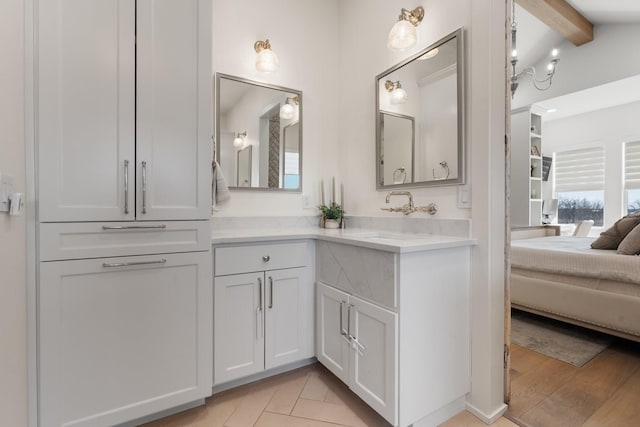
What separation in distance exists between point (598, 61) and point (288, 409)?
5.22 meters

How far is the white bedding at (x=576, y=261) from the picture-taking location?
216cm

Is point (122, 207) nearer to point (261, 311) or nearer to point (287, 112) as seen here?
point (261, 311)

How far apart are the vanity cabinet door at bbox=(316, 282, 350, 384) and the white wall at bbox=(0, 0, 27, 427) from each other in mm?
1322

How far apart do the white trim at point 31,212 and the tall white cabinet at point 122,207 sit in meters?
0.02

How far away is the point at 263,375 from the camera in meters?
1.87

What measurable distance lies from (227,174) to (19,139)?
1099 millimetres

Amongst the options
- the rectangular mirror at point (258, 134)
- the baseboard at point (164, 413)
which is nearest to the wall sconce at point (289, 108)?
the rectangular mirror at point (258, 134)

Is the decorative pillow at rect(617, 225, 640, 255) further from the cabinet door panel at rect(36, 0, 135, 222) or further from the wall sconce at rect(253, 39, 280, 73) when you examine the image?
the cabinet door panel at rect(36, 0, 135, 222)

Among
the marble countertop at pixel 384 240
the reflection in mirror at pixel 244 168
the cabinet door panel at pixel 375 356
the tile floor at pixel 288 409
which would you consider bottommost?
the tile floor at pixel 288 409

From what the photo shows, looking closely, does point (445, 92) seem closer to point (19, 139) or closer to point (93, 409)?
point (19, 139)

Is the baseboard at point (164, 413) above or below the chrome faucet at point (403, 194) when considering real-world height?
below

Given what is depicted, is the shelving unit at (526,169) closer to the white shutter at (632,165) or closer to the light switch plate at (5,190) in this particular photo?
the white shutter at (632,165)

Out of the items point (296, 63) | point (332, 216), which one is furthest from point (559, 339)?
point (296, 63)

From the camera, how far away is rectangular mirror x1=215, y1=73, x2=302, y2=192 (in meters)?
2.13
